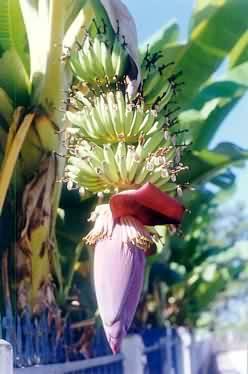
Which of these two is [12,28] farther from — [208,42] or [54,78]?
[208,42]

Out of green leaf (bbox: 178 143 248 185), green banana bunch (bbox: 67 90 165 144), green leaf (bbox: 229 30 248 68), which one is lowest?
green banana bunch (bbox: 67 90 165 144)

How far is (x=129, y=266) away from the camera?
119 cm

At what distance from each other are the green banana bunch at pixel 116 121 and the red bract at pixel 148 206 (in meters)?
0.17

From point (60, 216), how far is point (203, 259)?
2.24m

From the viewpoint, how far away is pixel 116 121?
4.45 ft

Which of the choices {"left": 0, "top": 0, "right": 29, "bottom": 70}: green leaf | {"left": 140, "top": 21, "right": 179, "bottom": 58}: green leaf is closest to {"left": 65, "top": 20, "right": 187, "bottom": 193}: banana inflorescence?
{"left": 0, "top": 0, "right": 29, "bottom": 70}: green leaf

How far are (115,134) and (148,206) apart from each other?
0.22 metres

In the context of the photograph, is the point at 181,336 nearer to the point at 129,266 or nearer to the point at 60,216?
the point at 60,216

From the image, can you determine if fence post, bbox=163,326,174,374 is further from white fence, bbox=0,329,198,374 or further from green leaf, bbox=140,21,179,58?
green leaf, bbox=140,21,179,58

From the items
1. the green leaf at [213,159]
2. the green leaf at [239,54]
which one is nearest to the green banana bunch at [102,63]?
the green leaf at [213,159]

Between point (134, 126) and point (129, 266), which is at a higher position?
point (134, 126)

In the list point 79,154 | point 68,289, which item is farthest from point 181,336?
point 79,154

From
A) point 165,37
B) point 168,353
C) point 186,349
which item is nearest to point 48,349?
point 165,37

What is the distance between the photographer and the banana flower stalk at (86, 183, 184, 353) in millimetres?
1165
